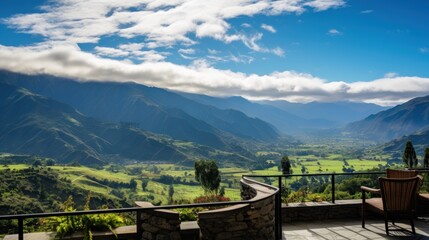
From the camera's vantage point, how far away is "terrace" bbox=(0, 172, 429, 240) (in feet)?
19.4

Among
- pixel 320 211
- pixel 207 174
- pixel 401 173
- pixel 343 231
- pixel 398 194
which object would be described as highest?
pixel 401 173

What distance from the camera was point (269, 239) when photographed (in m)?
6.63

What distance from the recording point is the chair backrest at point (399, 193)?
6.66 meters

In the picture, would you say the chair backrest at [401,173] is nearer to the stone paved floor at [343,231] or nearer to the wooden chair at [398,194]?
the stone paved floor at [343,231]

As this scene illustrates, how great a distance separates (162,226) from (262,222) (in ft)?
5.67

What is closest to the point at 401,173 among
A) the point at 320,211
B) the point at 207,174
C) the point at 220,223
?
the point at 320,211

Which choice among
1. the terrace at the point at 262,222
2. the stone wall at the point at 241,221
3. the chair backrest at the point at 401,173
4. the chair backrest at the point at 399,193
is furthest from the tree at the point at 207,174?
the chair backrest at the point at 399,193

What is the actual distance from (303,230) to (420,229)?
88.7 inches

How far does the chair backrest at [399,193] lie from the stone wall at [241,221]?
6.65ft

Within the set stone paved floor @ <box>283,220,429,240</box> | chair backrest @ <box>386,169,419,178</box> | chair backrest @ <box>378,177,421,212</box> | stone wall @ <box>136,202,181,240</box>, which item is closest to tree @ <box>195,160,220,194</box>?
stone paved floor @ <box>283,220,429,240</box>

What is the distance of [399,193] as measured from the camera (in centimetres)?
670

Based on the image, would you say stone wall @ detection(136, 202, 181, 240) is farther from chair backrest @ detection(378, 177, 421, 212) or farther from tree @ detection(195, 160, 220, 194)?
tree @ detection(195, 160, 220, 194)

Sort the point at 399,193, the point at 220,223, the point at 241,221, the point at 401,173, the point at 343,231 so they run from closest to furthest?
the point at 220,223, the point at 241,221, the point at 399,193, the point at 343,231, the point at 401,173

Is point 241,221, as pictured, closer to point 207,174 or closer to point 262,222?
point 262,222
